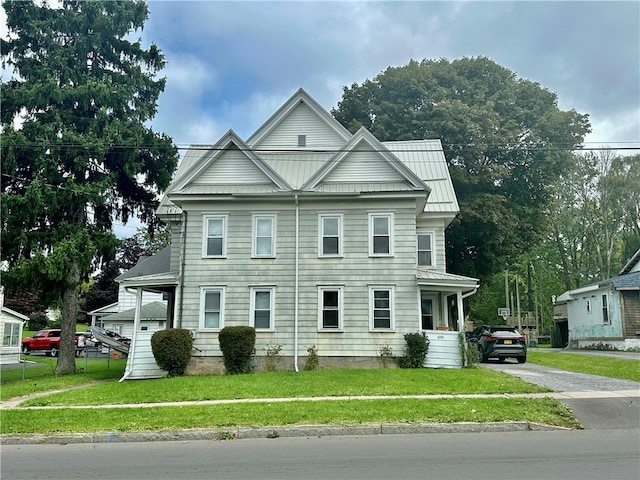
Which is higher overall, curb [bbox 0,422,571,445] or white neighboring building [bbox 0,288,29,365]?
white neighboring building [bbox 0,288,29,365]

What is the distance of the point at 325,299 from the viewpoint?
20.1 meters

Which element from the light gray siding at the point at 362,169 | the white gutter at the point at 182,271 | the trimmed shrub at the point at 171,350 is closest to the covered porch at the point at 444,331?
the light gray siding at the point at 362,169

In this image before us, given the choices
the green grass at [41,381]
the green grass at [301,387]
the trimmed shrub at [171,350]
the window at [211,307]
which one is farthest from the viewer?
the window at [211,307]

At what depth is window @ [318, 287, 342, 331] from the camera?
65.2 feet

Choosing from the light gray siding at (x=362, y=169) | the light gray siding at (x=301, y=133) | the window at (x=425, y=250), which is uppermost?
the light gray siding at (x=301, y=133)

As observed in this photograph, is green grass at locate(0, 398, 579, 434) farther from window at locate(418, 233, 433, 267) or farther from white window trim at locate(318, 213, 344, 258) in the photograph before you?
window at locate(418, 233, 433, 267)

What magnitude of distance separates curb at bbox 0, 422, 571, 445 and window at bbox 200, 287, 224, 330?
9992 millimetres

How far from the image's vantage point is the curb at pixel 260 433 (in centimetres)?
1003

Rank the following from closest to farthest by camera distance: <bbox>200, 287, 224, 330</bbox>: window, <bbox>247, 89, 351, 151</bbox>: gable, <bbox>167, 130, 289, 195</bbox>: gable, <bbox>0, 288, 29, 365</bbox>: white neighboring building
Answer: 1. <bbox>200, 287, 224, 330</bbox>: window
2. <bbox>167, 130, 289, 195</bbox>: gable
3. <bbox>247, 89, 351, 151</bbox>: gable
4. <bbox>0, 288, 29, 365</bbox>: white neighboring building

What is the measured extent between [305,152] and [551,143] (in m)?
18.8

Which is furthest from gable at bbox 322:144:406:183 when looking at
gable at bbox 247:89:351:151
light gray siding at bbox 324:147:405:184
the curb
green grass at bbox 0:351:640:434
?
the curb

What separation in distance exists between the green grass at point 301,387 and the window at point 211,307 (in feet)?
9.15

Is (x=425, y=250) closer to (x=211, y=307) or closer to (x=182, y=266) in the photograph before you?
(x=211, y=307)

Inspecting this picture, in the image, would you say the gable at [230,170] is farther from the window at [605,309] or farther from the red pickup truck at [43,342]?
the red pickup truck at [43,342]
